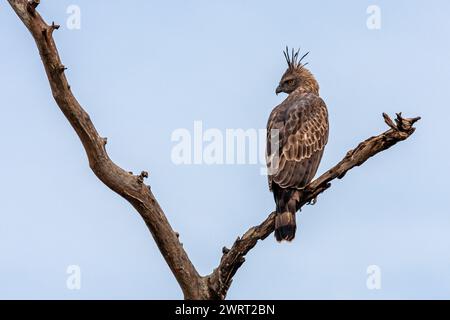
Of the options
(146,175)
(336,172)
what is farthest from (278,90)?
(146,175)

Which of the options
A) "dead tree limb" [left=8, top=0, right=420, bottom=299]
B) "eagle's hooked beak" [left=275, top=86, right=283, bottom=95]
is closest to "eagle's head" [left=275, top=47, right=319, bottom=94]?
"eagle's hooked beak" [left=275, top=86, right=283, bottom=95]

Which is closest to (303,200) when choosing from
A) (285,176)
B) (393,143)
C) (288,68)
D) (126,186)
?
(285,176)

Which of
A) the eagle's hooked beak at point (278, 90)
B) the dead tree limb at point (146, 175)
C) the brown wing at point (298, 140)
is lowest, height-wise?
the dead tree limb at point (146, 175)

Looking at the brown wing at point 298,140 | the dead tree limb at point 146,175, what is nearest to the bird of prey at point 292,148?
the brown wing at point 298,140

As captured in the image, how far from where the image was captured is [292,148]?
11.8 meters

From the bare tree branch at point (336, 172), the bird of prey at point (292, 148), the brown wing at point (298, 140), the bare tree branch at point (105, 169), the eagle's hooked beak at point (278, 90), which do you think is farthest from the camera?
the eagle's hooked beak at point (278, 90)

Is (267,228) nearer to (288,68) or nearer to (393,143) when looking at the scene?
(393,143)

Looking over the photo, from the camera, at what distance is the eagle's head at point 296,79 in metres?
14.0

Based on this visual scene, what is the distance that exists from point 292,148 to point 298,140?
0.19m

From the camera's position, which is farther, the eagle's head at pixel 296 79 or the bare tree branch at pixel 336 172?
the eagle's head at pixel 296 79

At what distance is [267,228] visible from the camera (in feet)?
34.2

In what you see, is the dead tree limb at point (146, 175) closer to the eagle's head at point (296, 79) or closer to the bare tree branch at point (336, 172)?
the bare tree branch at point (336, 172)

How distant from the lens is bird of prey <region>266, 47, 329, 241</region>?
11.0 meters

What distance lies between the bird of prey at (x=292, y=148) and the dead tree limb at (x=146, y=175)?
1.55ft
